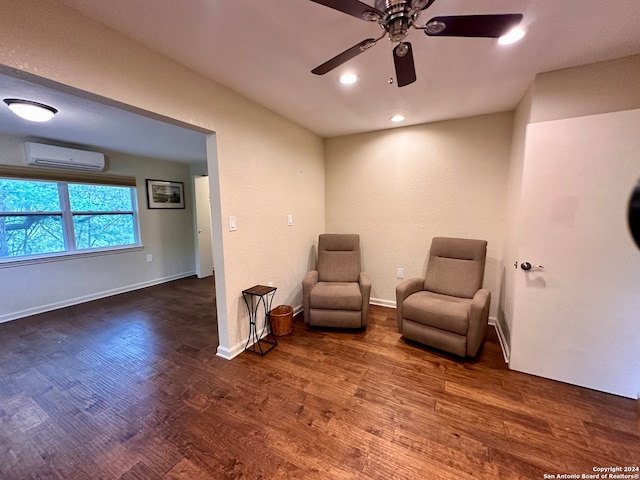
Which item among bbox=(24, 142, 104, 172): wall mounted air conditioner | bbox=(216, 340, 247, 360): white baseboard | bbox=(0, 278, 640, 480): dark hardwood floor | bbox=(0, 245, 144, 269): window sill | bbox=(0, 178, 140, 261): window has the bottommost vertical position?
bbox=(0, 278, 640, 480): dark hardwood floor

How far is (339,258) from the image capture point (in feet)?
10.5

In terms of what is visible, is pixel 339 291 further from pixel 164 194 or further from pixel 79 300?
pixel 164 194

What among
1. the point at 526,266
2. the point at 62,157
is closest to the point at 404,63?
the point at 526,266

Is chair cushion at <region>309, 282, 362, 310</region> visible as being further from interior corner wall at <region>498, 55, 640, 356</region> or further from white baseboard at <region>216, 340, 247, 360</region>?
interior corner wall at <region>498, 55, 640, 356</region>

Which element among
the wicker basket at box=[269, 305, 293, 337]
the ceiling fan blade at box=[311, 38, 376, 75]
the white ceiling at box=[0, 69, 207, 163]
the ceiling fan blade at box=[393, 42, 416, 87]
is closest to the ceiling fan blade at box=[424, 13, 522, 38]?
the ceiling fan blade at box=[393, 42, 416, 87]

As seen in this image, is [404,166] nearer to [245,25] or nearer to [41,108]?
[245,25]

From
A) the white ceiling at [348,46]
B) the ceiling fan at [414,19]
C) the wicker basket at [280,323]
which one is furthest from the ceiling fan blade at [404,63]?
the wicker basket at [280,323]

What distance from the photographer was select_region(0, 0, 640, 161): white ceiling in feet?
4.28

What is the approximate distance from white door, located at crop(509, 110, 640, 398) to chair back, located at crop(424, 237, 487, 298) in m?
0.55

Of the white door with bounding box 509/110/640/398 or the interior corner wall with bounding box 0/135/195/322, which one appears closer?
the white door with bounding box 509/110/640/398

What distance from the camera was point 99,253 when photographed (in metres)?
3.96

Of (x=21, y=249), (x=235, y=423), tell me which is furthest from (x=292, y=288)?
(x=21, y=249)

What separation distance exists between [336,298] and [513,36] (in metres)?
2.34

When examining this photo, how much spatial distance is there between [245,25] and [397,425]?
8.13 feet
